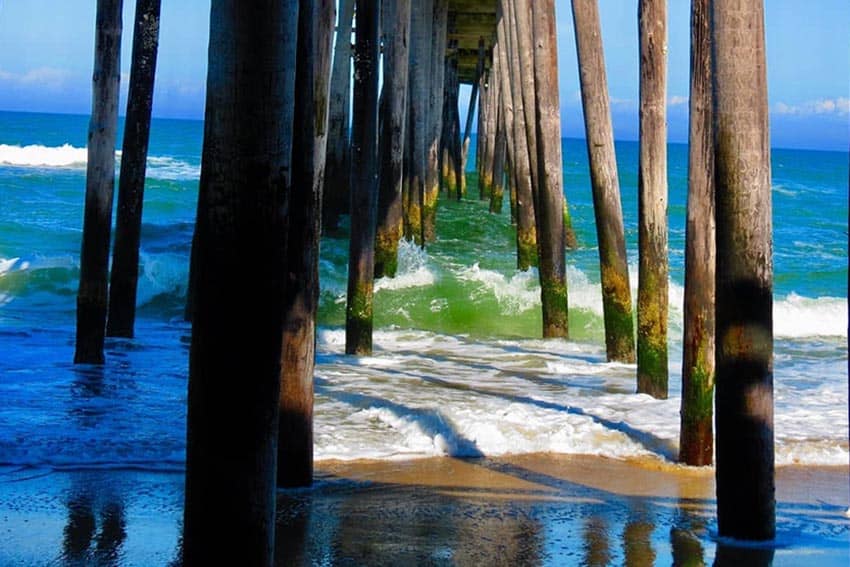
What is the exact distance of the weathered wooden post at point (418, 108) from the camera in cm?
1369

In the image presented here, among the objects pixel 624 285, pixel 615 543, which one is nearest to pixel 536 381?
pixel 624 285

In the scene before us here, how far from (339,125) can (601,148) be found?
8.51 m

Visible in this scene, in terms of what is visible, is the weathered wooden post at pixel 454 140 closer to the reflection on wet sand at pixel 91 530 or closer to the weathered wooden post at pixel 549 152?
the weathered wooden post at pixel 549 152

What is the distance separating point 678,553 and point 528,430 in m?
2.02

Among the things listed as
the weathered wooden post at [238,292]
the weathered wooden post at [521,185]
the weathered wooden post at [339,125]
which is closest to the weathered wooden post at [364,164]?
the weathered wooden post at [238,292]

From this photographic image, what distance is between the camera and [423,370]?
26.1 ft

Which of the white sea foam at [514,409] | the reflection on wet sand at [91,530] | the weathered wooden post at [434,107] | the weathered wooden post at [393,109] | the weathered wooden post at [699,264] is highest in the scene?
the weathered wooden post at [434,107]

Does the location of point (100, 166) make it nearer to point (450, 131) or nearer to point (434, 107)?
point (434, 107)

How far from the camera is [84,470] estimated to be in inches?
196

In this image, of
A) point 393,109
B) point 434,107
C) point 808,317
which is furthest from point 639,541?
point 434,107

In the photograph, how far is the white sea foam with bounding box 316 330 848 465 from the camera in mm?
5688

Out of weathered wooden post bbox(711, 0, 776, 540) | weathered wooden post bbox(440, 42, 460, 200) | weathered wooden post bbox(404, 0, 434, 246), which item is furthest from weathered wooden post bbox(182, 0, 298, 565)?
weathered wooden post bbox(440, 42, 460, 200)

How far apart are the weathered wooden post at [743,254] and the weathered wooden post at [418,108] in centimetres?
956

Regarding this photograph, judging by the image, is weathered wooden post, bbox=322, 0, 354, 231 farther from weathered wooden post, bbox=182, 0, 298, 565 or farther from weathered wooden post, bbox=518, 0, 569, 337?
weathered wooden post, bbox=182, 0, 298, 565
